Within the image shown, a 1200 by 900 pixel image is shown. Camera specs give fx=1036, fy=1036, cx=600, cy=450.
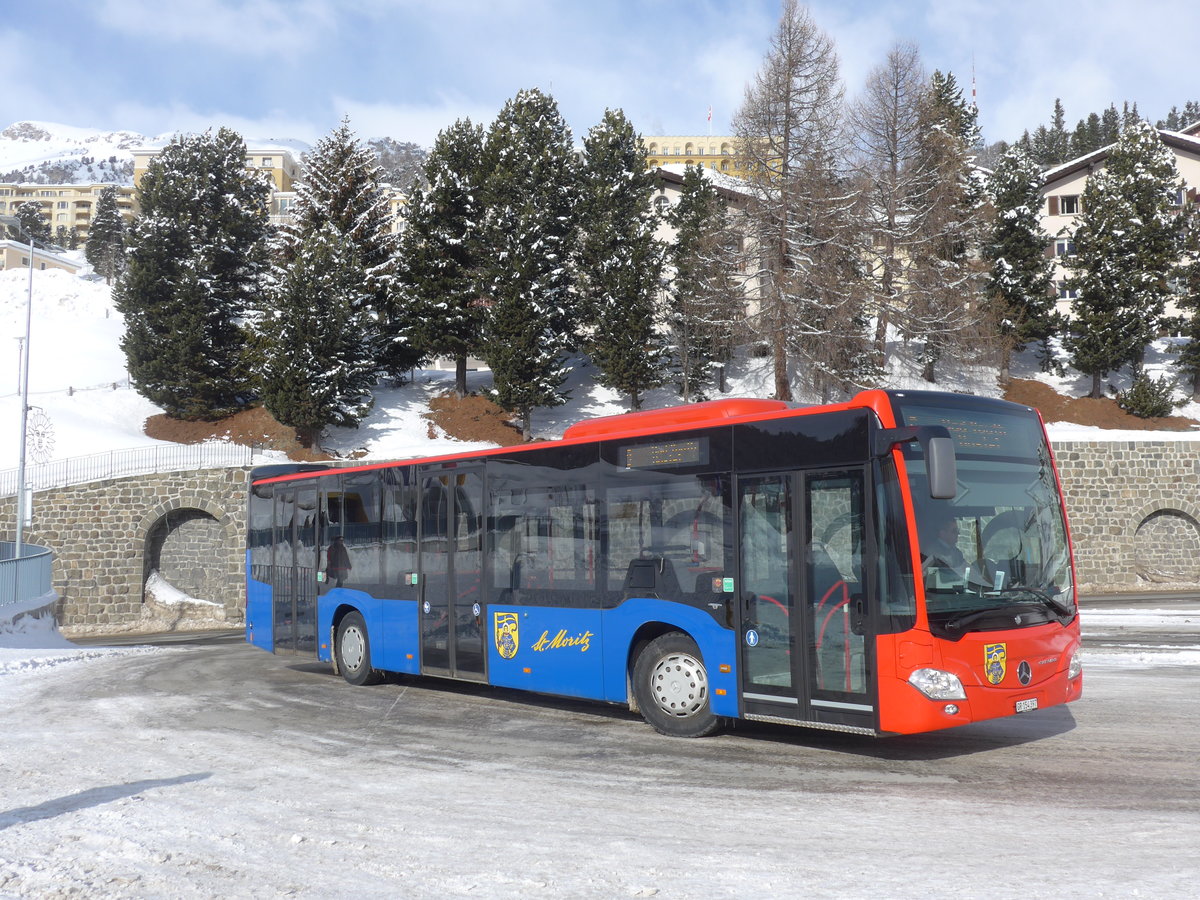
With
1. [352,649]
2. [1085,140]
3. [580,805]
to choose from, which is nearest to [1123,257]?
[352,649]

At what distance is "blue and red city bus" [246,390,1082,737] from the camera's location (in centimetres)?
785

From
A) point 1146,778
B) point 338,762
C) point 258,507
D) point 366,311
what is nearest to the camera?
point 1146,778

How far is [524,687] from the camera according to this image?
37.1 ft

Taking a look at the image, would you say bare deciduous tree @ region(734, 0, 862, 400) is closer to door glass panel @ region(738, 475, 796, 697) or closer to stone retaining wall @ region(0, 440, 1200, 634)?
stone retaining wall @ region(0, 440, 1200, 634)

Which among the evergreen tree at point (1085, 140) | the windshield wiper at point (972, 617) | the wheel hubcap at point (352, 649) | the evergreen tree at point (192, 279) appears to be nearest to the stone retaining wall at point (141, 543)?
the evergreen tree at point (192, 279)

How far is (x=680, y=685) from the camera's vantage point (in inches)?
377

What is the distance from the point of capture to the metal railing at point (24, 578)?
20.2 metres

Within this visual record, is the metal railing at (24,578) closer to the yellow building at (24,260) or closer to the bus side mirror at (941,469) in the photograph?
the bus side mirror at (941,469)

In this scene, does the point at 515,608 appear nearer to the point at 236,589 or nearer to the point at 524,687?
the point at 524,687

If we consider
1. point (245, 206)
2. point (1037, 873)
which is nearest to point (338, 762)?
point (1037, 873)

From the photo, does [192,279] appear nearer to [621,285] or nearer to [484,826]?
[621,285]

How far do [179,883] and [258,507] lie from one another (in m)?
12.5

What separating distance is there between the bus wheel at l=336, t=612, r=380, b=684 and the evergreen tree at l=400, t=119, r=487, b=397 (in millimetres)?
28607

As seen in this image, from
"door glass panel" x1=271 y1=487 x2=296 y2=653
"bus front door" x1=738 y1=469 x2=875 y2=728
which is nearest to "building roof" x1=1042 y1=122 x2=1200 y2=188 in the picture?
"door glass panel" x1=271 y1=487 x2=296 y2=653
